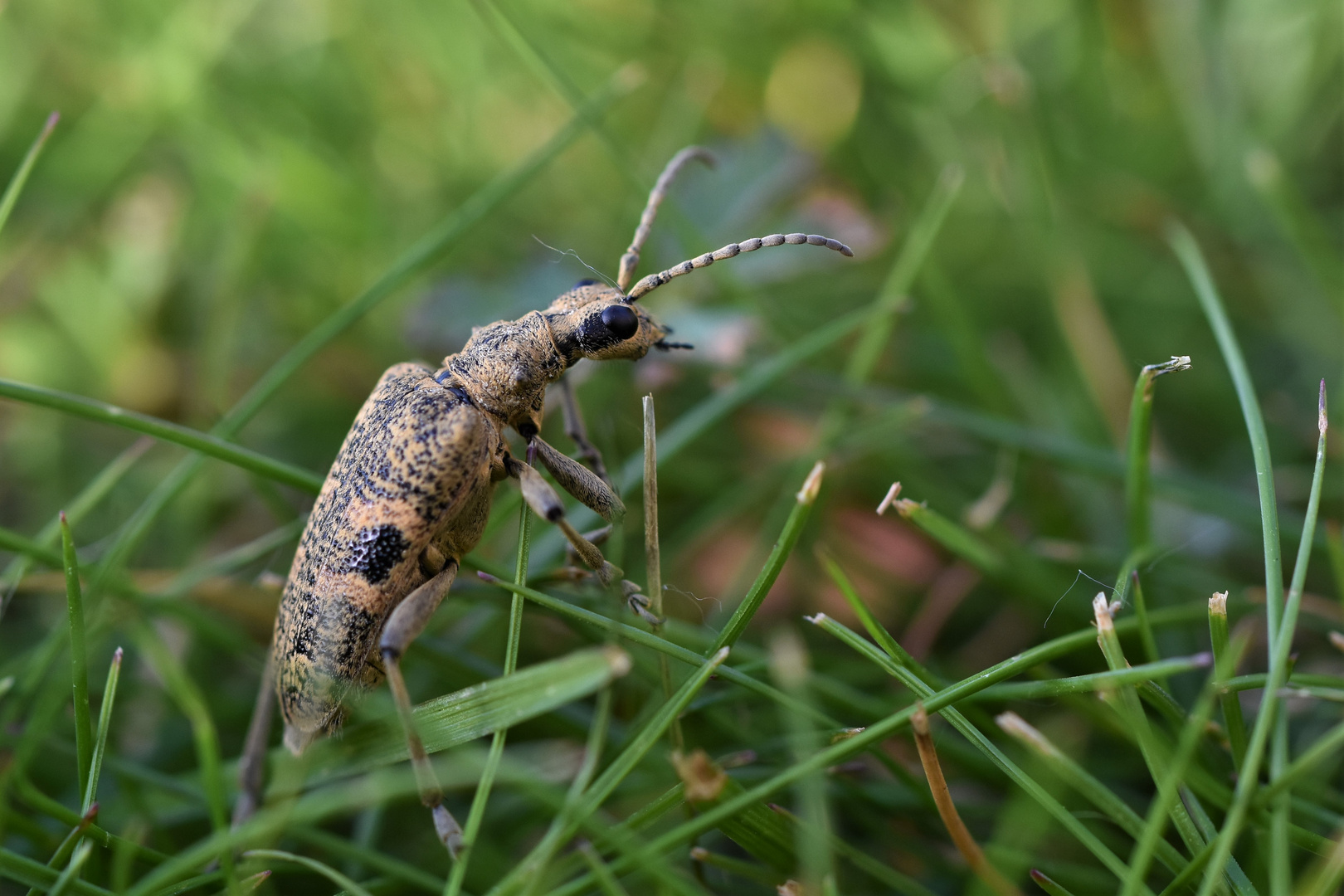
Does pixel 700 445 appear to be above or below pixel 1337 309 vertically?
above

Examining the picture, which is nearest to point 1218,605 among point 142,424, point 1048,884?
point 1048,884

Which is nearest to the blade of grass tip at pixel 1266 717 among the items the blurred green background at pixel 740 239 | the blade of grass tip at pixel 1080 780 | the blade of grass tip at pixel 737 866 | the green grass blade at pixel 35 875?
the blade of grass tip at pixel 1080 780

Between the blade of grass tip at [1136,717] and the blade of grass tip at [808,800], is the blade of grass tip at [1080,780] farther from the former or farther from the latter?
the blade of grass tip at [808,800]

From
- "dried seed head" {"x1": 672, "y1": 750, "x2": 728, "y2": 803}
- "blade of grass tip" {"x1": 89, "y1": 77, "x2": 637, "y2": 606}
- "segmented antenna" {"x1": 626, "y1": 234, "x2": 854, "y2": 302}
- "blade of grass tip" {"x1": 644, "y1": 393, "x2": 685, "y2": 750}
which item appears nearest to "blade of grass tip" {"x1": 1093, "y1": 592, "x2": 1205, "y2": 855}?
"dried seed head" {"x1": 672, "y1": 750, "x2": 728, "y2": 803}

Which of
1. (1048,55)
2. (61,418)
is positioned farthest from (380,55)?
(1048,55)

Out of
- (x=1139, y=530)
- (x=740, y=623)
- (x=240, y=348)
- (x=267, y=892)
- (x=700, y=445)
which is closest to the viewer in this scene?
(x=740, y=623)

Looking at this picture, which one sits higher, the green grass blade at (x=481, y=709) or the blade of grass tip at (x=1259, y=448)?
the green grass blade at (x=481, y=709)

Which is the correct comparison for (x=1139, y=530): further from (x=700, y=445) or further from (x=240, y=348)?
(x=240, y=348)
